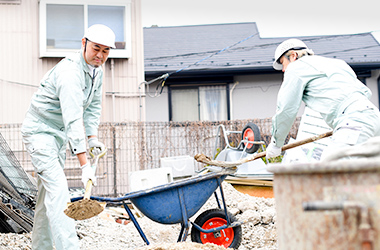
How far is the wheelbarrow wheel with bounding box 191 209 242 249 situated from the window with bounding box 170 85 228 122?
A: 8066 mm

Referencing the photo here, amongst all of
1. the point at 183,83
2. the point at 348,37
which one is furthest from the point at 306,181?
the point at 348,37

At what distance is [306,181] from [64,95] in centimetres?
249

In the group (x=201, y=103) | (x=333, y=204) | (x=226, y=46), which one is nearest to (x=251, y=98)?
→ (x=201, y=103)

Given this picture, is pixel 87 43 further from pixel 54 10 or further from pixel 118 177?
pixel 54 10

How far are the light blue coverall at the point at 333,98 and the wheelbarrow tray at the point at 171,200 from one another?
1.03 metres

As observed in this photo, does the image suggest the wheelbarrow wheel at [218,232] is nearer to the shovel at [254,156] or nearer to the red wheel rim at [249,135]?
the shovel at [254,156]

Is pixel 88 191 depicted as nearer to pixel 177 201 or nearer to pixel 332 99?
pixel 177 201

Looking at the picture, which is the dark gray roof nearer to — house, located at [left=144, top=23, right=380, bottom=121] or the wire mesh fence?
house, located at [left=144, top=23, right=380, bottom=121]

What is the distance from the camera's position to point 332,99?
3.20 m

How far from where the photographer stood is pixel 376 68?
12.4 meters

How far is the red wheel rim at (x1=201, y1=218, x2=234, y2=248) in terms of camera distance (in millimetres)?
4480

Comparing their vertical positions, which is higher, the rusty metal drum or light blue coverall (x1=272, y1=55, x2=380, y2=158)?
light blue coverall (x1=272, y1=55, x2=380, y2=158)

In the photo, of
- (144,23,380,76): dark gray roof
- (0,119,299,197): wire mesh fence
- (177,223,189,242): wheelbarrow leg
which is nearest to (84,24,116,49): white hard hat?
(177,223,189,242): wheelbarrow leg

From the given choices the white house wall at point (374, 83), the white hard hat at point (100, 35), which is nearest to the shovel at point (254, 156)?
the white hard hat at point (100, 35)
